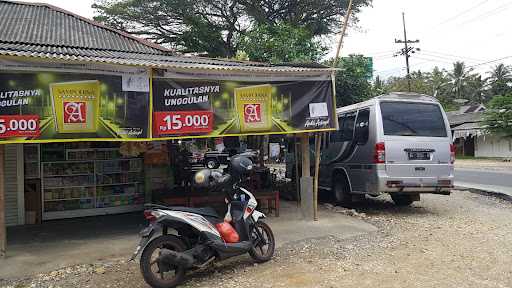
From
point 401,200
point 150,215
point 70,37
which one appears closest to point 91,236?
point 150,215

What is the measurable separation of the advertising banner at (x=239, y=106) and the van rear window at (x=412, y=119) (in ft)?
5.12

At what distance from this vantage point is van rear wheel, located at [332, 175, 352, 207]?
32.6 ft

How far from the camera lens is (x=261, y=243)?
574 cm

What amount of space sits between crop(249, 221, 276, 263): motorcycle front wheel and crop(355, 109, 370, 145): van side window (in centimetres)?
395

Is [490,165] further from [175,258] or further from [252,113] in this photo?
[175,258]

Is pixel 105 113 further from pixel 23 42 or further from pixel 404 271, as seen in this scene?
pixel 404 271

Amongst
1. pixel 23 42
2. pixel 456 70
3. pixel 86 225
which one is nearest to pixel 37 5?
pixel 23 42

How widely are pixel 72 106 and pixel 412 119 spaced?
6327 mm

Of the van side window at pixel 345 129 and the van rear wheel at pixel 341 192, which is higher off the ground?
the van side window at pixel 345 129

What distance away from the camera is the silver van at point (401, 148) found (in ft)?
28.0

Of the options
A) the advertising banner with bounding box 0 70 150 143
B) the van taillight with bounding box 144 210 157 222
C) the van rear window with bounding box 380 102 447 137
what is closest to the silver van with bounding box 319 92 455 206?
the van rear window with bounding box 380 102 447 137

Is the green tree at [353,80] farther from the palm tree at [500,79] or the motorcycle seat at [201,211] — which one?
the palm tree at [500,79]

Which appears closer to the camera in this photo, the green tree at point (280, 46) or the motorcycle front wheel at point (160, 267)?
the motorcycle front wheel at point (160, 267)

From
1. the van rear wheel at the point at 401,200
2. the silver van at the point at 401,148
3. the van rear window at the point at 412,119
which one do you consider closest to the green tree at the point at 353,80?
the van rear wheel at the point at 401,200
